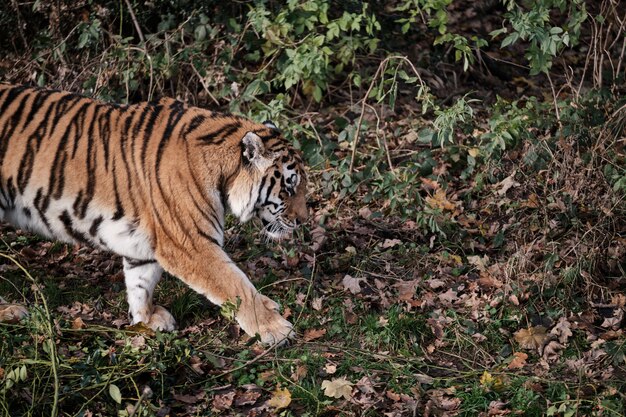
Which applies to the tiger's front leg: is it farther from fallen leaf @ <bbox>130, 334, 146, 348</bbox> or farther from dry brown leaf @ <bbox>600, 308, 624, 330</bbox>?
dry brown leaf @ <bbox>600, 308, 624, 330</bbox>

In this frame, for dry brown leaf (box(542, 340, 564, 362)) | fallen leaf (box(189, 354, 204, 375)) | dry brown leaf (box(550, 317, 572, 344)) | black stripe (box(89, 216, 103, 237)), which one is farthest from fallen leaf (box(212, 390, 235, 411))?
dry brown leaf (box(550, 317, 572, 344))

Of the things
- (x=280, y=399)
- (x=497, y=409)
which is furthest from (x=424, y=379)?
(x=280, y=399)

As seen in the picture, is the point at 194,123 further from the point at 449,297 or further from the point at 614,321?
the point at 614,321

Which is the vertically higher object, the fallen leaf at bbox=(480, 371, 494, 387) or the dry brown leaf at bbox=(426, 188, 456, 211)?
the fallen leaf at bbox=(480, 371, 494, 387)

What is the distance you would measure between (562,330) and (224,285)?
1962 millimetres

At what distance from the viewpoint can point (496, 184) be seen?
685cm

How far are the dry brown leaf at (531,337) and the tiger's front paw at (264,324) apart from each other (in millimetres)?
1307

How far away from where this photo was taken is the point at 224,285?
5.35 m

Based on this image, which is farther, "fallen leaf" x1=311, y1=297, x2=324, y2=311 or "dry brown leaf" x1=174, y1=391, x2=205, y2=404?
"fallen leaf" x1=311, y1=297, x2=324, y2=311

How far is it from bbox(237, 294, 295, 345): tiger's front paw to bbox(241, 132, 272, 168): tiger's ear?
0.79m

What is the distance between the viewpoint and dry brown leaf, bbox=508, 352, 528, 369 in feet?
16.8

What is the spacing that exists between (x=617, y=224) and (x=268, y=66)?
329 cm

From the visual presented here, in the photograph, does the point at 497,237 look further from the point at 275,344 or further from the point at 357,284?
the point at 275,344

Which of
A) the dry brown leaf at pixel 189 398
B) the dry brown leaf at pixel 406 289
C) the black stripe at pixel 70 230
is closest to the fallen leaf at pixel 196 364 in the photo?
the dry brown leaf at pixel 189 398
